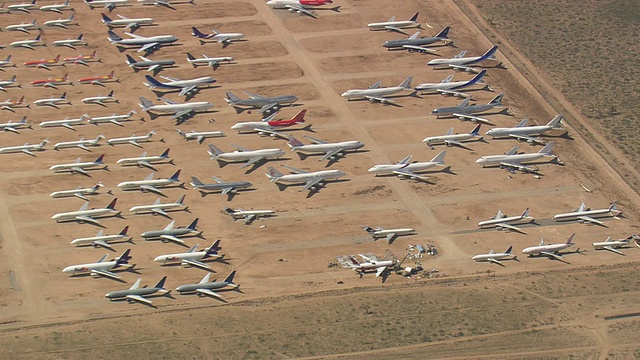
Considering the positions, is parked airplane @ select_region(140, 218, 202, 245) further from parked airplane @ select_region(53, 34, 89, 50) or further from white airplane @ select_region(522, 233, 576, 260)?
parked airplane @ select_region(53, 34, 89, 50)

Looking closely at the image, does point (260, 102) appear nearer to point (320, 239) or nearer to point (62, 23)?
point (320, 239)

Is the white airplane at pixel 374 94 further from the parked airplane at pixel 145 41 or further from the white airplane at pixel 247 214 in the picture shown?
the white airplane at pixel 247 214

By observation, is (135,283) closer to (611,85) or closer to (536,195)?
(536,195)

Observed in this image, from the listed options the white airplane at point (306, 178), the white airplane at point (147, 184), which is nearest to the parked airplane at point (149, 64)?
the white airplane at point (147, 184)

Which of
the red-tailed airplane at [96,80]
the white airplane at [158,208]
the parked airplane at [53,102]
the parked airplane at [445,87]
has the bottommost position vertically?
the white airplane at [158,208]

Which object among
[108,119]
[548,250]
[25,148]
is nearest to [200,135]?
[108,119]

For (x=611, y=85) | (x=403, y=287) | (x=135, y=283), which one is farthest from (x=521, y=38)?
(x=135, y=283)
